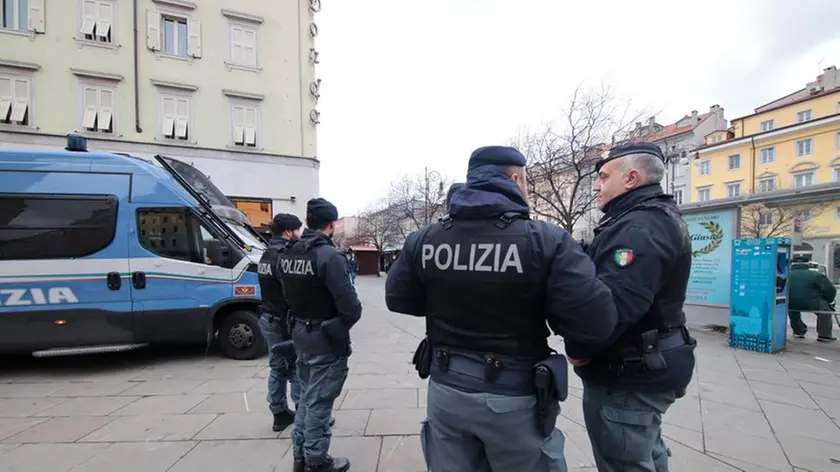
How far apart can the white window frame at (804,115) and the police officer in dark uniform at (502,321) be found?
2123 inches

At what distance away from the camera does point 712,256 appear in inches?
312

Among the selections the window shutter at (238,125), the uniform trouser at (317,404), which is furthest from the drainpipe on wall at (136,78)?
the uniform trouser at (317,404)

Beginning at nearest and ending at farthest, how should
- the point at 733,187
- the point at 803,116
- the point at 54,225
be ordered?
the point at 54,225 < the point at 803,116 < the point at 733,187

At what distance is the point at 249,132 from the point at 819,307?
703 inches

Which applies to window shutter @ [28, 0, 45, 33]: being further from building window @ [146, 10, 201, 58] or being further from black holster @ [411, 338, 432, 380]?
black holster @ [411, 338, 432, 380]

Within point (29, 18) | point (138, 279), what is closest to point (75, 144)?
point (138, 279)

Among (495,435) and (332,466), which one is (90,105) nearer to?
(332,466)

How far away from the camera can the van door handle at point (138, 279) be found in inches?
234

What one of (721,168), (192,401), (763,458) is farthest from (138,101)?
(721,168)

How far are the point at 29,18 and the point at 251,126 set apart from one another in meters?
7.91

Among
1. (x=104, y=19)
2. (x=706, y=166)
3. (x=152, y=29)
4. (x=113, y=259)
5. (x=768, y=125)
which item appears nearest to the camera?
(x=113, y=259)

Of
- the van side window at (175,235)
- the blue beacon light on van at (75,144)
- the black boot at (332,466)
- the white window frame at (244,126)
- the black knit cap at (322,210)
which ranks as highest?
the white window frame at (244,126)

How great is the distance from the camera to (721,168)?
142 feet

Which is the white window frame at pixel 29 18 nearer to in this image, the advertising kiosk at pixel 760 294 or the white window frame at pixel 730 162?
the advertising kiosk at pixel 760 294
